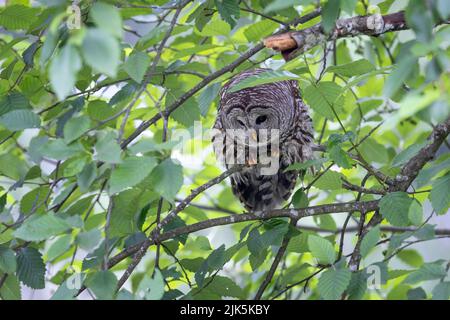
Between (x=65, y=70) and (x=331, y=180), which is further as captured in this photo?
(x=331, y=180)

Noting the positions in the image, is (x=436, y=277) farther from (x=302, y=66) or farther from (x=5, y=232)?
(x=5, y=232)

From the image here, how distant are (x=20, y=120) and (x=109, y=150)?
42cm

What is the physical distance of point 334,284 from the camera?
55.6 inches

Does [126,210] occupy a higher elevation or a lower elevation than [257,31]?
lower

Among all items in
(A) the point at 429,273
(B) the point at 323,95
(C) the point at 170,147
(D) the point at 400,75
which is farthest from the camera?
(B) the point at 323,95

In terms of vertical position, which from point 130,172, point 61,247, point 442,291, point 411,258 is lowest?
point 442,291

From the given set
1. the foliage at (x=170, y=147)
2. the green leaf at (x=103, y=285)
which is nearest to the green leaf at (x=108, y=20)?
the foliage at (x=170, y=147)

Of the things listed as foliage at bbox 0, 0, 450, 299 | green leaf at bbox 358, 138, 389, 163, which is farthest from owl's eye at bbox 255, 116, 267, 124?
green leaf at bbox 358, 138, 389, 163

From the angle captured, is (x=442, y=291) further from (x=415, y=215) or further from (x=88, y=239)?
(x=88, y=239)

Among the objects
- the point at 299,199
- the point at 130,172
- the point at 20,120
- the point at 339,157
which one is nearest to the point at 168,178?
the point at 130,172

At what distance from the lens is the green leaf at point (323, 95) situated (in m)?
1.89
